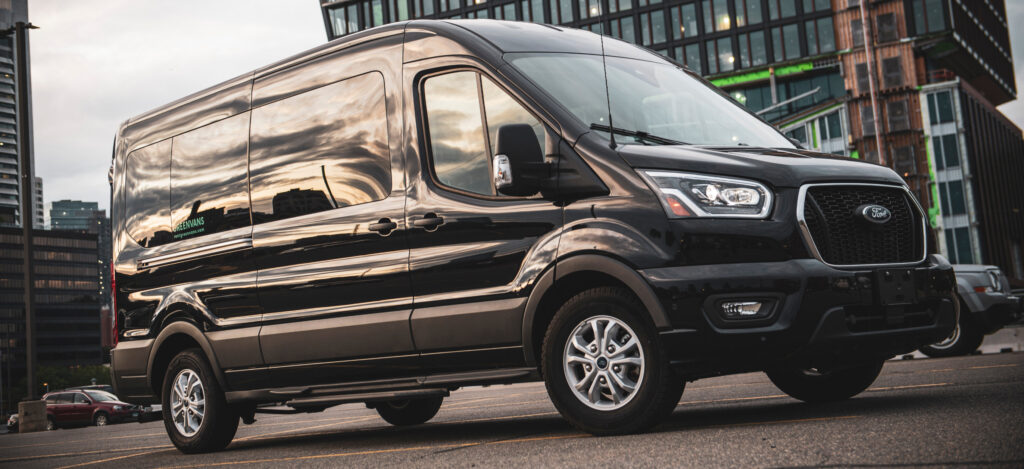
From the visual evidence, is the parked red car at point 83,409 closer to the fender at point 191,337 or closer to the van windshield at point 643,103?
the fender at point 191,337

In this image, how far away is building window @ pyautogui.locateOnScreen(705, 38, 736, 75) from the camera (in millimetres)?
73000

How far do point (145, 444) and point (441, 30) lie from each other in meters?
5.64

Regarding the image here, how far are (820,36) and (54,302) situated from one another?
376ft

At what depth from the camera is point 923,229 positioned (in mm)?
5633

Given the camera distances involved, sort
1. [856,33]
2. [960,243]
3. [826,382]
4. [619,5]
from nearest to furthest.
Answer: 1. [826,382]
2. [960,243]
3. [856,33]
4. [619,5]

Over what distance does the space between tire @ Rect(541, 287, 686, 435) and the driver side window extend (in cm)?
94

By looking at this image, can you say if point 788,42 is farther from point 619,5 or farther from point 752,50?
point 619,5

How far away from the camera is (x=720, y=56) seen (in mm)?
73312

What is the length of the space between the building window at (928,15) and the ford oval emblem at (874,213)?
67.1 metres

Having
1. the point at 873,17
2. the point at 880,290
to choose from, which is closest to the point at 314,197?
the point at 880,290

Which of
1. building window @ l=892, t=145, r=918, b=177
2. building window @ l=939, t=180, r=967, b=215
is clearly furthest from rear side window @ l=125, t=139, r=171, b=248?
building window @ l=939, t=180, r=967, b=215

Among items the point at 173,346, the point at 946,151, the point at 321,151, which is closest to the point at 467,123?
the point at 321,151

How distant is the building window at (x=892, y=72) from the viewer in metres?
66.1

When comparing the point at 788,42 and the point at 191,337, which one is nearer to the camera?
the point at 191,337
